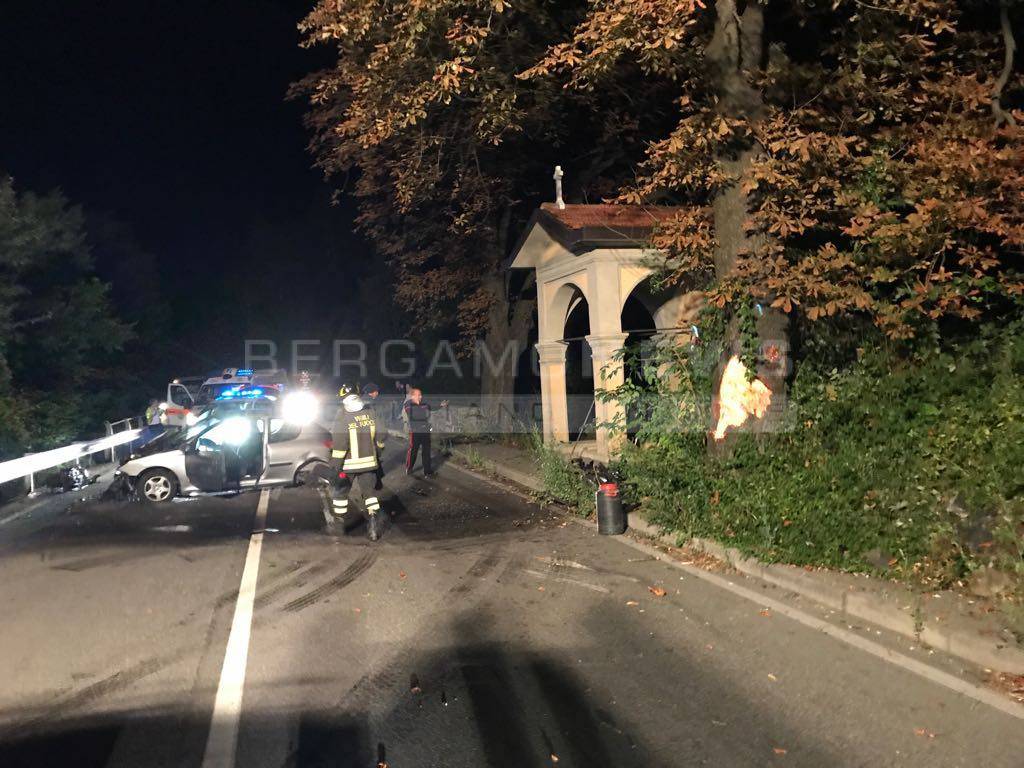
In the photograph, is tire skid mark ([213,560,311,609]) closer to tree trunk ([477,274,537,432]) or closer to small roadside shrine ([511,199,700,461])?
small roadside shrine ([511,199,700,461])

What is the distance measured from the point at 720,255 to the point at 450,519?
481 cm

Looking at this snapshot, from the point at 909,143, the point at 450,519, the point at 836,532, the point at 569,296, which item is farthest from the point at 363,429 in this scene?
the point at 569,296

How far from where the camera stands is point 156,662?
604 cm

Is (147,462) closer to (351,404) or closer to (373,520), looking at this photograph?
(351,404)

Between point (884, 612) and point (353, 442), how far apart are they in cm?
603

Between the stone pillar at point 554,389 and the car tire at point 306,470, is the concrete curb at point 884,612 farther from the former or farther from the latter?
the stone pillar at point 554,389

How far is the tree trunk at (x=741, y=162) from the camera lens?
31.4ft

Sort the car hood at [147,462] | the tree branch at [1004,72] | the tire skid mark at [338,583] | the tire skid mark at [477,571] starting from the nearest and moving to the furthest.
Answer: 1. the tire skid mark at [338,583]
2. the tire skid mark at [477,571]
3. the tree branch at [1004,72]
4. the car hood at [147,462]

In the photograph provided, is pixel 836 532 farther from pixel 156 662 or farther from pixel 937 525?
pixel 156 662

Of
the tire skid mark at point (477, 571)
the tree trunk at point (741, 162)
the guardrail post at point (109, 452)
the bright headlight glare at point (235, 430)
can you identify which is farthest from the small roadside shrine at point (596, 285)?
the guardrail post at point (109, 452)

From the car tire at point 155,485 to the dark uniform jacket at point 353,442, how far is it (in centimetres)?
446

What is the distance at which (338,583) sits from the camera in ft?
26.7

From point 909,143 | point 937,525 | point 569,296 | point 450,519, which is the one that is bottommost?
point 450,519

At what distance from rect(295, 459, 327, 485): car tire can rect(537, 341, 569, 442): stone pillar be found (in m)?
5.28
